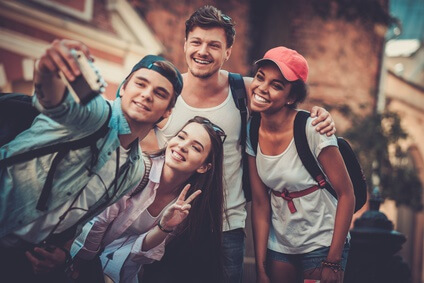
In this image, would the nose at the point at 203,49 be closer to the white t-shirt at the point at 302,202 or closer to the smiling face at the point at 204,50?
the smiling face at the point at 204,50

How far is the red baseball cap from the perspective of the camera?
3469 millimetres

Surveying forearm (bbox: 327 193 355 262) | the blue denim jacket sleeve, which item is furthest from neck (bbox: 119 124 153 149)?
forearm (bbox: 327 193 355 262)

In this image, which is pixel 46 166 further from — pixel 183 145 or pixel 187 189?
pixel 183 145

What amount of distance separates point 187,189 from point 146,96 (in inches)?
29.3

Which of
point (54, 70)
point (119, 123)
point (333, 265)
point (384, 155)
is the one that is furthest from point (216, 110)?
point (384, 155)

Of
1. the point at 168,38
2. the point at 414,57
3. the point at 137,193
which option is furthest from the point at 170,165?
the point at 414,57

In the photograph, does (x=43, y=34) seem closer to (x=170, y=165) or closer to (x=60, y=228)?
(x=170, y=165)

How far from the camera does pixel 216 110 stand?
3.73 m

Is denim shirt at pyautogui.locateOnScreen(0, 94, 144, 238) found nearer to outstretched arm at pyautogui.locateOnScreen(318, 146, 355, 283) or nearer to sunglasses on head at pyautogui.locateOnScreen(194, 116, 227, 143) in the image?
sunglasses on head at pyautogui.locateOnScreen(194, 116, 227, 143)

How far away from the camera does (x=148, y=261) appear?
11.4 ft

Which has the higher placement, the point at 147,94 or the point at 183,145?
the point at 147,94

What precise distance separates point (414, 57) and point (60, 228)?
59.1 feet

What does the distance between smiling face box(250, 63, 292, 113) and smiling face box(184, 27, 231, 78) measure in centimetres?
34

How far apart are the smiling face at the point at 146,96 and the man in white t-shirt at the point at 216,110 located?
0.71 meters
